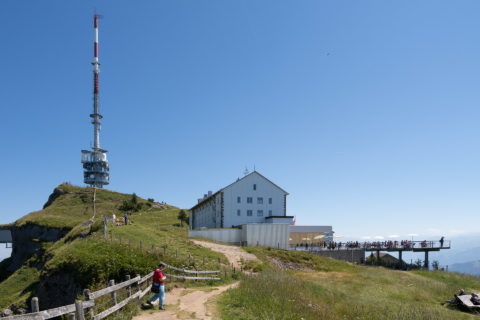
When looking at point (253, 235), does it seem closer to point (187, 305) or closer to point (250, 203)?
point (250, 203)

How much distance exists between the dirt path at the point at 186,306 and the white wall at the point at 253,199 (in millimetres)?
28835

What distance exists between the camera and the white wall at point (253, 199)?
45.7 metres

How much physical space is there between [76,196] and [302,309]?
100327 mm

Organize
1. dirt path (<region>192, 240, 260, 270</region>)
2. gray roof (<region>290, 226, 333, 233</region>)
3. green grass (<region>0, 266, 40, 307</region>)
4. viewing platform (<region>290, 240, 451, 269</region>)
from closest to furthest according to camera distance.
A: dirt path (<region>192, 240, 260, 270</region>), green grass (<region>0, 266, 40, 307</region>), viewing platform (<region>290, 240, 451, 269</region>), gray roof (<region>290, 226, 333, 233</region>)

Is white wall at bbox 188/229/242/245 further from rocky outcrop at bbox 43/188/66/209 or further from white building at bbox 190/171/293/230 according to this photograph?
rocky outcrop at bbox 43/188/66/209

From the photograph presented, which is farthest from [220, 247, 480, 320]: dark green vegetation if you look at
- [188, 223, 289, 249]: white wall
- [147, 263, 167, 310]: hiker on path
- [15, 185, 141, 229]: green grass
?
[15, 185, 141, 229]: green grass

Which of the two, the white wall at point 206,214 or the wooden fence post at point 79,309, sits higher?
the wooden fence post at point 79,309

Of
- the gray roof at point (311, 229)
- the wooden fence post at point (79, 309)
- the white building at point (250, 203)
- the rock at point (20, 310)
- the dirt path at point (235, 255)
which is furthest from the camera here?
the gray roof at point (311, 229)

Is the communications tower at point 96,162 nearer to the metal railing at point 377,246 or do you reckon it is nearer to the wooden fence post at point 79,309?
the metal railing at point 377,246

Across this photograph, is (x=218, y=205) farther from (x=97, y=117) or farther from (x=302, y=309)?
(x=97, y=117)

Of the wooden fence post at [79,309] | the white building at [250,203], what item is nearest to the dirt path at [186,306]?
the wooden fence post at [79,309]

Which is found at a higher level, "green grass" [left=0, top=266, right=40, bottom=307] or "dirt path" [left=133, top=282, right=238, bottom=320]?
"dirt path" [left=133, top=282, right=238, bottom=320]

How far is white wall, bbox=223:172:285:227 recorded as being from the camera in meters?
45.7

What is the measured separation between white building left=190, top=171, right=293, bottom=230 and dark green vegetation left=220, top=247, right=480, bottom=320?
13944 millimetres
